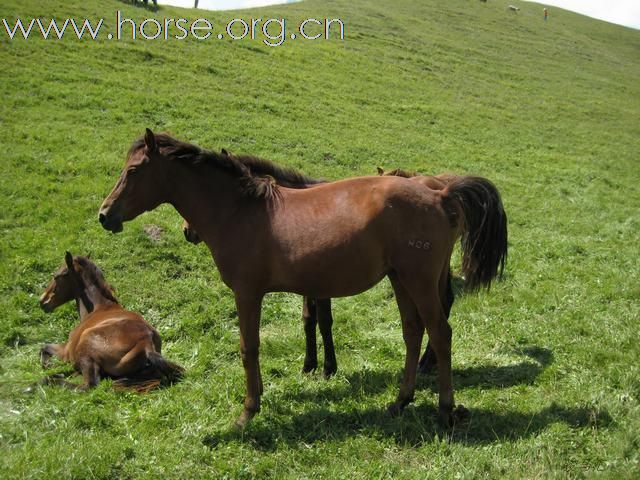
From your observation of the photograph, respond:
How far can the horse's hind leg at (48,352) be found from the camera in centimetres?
748

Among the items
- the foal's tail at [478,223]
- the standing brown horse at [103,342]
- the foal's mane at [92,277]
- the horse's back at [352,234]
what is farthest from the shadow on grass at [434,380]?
the foal's mane at [92,277]

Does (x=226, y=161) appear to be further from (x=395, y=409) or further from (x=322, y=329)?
(x=395, y=409)

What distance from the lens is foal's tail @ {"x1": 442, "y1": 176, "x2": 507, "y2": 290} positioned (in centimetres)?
622

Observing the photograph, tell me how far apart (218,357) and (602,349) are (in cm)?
492

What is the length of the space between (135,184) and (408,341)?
10.8ft

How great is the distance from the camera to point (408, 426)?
573 cm

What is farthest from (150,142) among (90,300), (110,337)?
(90,300)

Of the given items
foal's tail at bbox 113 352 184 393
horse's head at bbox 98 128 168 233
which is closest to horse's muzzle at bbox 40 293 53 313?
foal's tail at bbox 113 352 184 393

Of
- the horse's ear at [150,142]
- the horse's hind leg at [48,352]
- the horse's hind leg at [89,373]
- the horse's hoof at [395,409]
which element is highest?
the horse's ear at [150,142]

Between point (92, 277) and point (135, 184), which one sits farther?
point (92, 277)

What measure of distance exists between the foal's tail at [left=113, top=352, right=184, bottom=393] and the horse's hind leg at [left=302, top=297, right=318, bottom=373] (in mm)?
1594

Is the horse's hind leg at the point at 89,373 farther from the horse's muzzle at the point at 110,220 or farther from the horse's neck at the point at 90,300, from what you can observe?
the horse's muzzle at the point at 110,220

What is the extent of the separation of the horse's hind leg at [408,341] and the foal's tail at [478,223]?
961mm

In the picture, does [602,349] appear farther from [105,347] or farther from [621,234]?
[621,234]
